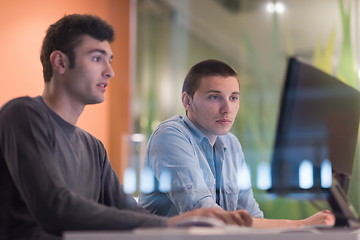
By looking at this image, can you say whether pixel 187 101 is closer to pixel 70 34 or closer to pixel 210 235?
pixel 70 34

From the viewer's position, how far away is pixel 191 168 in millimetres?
1681

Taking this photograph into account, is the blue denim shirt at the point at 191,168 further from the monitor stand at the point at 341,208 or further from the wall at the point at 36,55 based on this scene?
the wall at the point at 36,55

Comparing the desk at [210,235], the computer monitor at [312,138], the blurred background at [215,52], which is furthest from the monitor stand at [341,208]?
the blurred background at [215,52]

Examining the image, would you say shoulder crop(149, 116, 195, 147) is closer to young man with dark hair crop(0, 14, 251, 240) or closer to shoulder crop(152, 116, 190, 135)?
shoulder crop(152, 116, 190, 135)

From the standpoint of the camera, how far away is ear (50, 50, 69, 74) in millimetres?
1375

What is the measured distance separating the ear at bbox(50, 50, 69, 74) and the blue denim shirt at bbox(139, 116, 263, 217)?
48 centimetres

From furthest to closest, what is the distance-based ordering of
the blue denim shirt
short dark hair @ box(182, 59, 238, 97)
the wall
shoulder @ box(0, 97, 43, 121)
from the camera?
the wall
short dark hair @ box(182, 59, 238, 97)
the blue denim shirt
shoulder @ box(0, 97, 43, 121)

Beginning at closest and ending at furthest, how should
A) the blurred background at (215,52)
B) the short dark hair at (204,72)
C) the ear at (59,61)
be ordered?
the ear at (59,61), the short dark hair at (204,72), the blurred background at (215,52)

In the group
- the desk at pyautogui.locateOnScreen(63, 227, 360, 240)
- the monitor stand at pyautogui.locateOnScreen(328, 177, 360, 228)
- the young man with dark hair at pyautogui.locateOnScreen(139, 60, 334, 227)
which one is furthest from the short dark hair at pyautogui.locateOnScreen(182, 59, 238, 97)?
the desk at pyautogui.locateOnScreen(63, 227, 360, 240)

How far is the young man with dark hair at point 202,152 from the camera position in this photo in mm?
1668

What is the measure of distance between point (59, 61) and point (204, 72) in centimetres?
65

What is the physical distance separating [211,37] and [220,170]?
2.08 m

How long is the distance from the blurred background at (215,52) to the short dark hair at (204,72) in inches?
58.8

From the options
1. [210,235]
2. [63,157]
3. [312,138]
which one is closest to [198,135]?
[63,157]
